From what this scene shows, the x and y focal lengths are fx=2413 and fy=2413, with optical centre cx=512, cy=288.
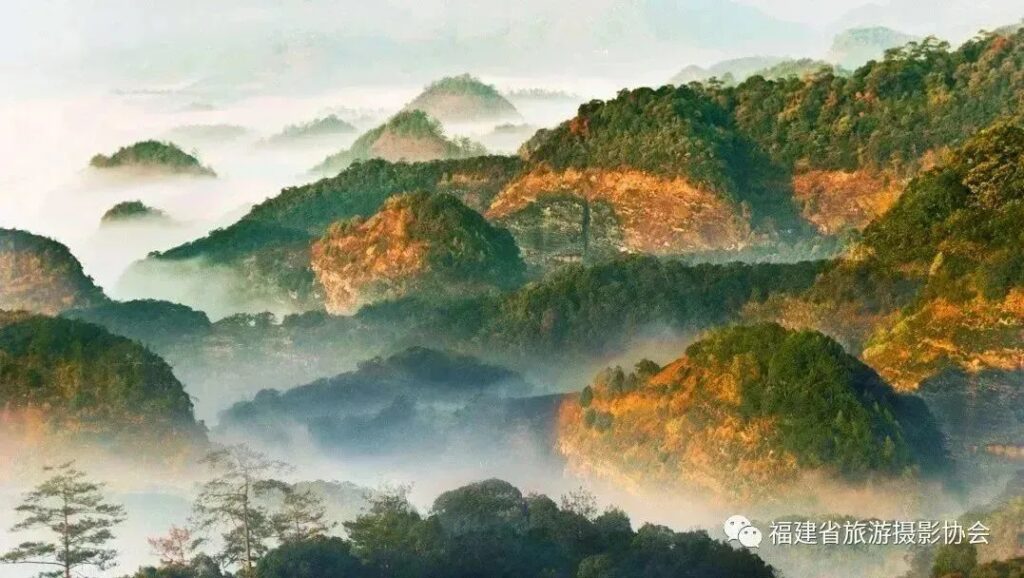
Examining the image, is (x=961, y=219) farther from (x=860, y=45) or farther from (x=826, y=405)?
(x=860, y=45)

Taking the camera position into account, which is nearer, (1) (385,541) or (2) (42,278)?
(1) (385,541)

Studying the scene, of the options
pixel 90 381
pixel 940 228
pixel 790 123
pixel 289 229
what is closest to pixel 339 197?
pixel 289 229

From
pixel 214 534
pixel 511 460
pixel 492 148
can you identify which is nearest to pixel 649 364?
pixel 511 460

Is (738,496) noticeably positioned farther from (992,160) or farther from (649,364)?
(992,160)

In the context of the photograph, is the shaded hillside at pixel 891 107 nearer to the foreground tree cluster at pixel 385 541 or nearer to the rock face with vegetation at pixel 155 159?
the rock face with vegetation at pixel 155 159

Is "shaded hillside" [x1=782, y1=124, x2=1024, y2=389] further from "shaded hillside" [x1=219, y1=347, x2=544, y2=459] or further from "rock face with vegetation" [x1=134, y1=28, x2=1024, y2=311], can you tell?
"rock face with vegetation" [x1=134, y1=28, x2=1024, y2=311]

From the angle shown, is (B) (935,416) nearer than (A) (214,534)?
No
